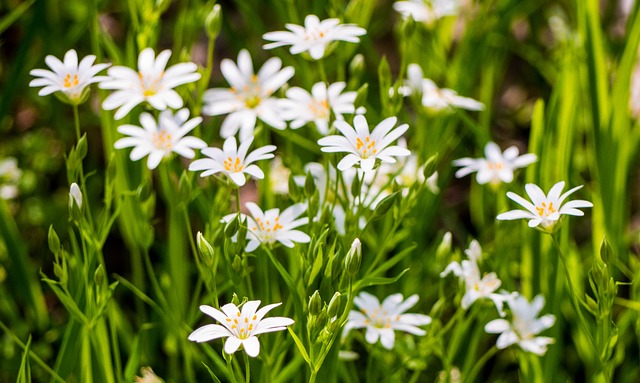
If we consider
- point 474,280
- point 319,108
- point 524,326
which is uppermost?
point 319,108

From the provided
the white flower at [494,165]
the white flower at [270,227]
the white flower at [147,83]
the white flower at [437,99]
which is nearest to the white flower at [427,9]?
the white flower at [437,99]


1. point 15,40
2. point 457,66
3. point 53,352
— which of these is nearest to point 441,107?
point 457,66

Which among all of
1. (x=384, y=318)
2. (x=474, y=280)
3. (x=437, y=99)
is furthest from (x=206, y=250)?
(x=437, y=99)

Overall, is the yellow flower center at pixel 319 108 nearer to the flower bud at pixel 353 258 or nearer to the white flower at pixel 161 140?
the white flower at pixel 161 140

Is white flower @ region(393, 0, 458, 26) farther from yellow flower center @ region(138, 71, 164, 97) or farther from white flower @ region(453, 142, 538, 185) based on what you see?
yellow flower center @ region(138, 71, 164, 97)

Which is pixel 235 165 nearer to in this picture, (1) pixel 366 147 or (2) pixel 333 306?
(1) pixel 366 147
